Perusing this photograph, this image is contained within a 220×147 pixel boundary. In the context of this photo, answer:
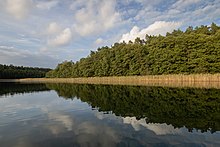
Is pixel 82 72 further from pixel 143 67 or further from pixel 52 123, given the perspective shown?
pixel 52 123

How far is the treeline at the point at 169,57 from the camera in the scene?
51562 millimetres

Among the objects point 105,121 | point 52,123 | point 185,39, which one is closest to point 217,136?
point 105,121

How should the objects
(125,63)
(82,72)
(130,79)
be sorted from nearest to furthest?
(130,79) < (125,63) < (82,72)

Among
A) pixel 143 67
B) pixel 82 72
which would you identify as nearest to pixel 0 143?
pixel 143 67

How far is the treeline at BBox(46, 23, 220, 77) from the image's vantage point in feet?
169

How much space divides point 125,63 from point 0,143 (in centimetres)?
6076

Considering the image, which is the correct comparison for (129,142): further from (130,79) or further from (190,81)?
(130,79)

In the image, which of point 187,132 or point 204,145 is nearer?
point 204,145

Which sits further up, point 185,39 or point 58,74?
point 185,39

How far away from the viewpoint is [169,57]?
56875 mm

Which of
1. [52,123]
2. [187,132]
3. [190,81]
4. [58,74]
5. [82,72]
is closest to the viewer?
[187,132]

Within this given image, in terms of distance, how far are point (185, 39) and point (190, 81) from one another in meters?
13.3

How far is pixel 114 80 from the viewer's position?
216 feet

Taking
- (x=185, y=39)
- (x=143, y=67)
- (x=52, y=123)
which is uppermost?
(x=185, y=39)
